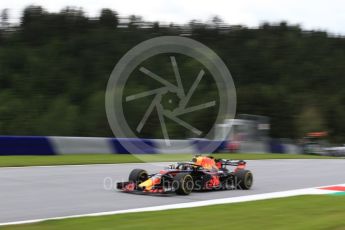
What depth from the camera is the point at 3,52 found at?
95.8 metres

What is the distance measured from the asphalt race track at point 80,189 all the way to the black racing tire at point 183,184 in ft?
0.58

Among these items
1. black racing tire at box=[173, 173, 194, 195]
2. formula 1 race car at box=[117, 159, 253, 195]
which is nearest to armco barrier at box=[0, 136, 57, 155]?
formula 1 race car at box=[117, 159, 253, 195]

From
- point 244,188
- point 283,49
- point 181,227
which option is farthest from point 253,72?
point 181,227

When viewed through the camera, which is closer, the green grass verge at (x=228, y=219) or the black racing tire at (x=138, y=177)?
the green grass verge at (x=228, y=219)

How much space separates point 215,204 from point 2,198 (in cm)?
366

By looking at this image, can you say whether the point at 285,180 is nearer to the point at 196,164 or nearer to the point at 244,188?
the point at 244,188

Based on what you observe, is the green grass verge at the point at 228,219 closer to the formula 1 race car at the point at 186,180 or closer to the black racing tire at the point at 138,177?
the formula 1 race car at the point at 186,180

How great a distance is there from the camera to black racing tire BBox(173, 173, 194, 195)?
37.9 ft

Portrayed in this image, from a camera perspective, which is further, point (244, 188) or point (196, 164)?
point (244, 188)

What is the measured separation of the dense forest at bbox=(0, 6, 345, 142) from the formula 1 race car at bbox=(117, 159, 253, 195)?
57.0 meters

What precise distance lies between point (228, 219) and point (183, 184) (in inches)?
142

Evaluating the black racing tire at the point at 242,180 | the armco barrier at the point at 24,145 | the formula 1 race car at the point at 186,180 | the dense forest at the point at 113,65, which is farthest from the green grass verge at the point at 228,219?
the dense forest at the point at 113,65

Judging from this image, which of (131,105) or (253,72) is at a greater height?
(253,72)

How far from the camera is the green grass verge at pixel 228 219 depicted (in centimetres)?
734
